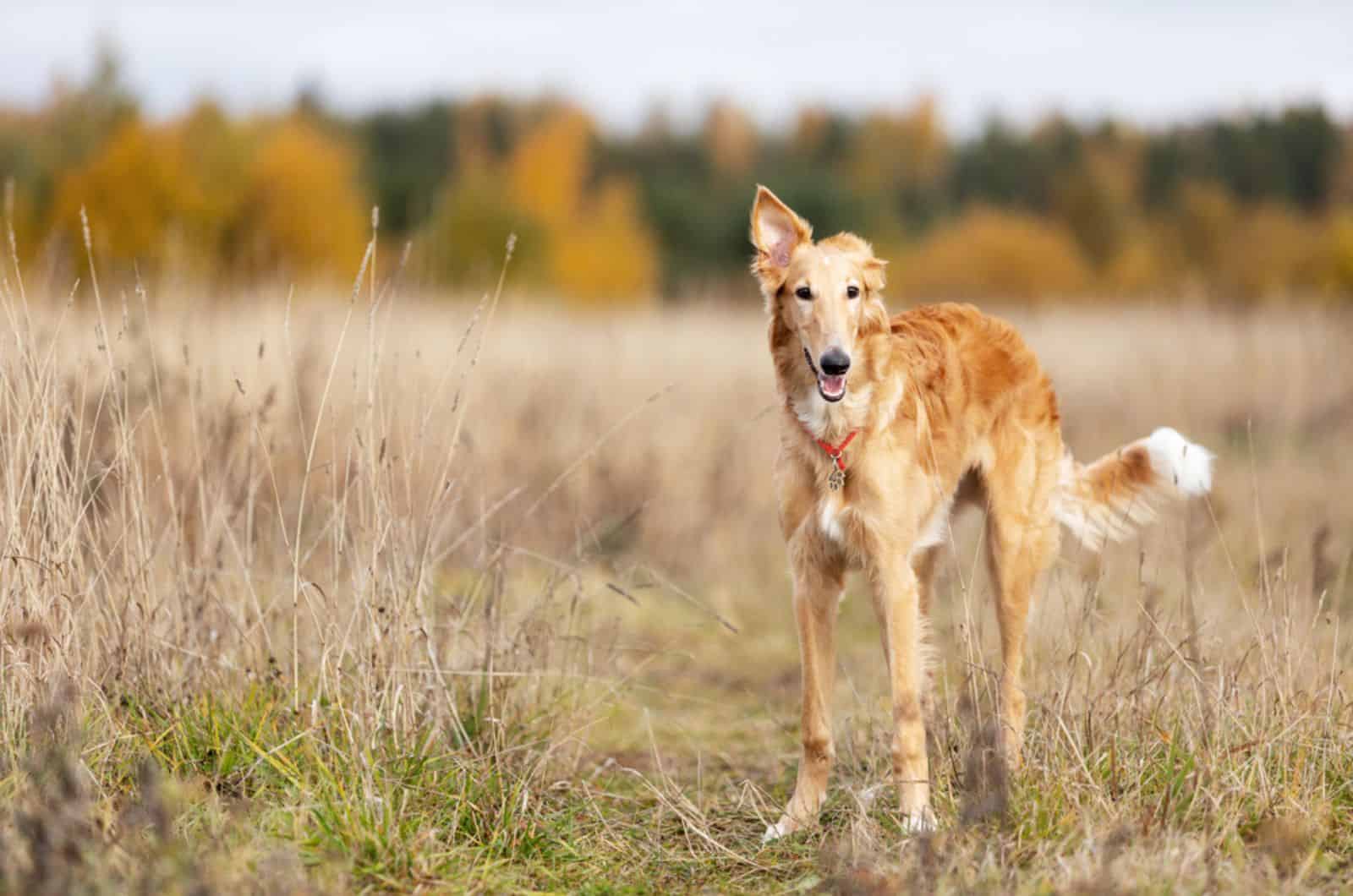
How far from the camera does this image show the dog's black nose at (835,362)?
369cm

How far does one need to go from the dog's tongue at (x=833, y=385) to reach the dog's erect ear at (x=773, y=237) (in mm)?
389

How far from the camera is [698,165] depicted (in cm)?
5422

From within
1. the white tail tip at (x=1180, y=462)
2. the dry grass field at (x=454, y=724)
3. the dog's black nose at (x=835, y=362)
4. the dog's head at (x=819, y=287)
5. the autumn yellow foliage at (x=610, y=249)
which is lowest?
the autumn yellow foliage at (x=610, y=249)

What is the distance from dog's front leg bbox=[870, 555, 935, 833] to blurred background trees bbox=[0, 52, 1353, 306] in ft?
32.5

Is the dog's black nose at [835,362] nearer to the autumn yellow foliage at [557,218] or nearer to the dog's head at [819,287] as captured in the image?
the dog's head at [819,287]

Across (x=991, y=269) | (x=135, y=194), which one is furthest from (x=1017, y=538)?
(x=135, y=194)

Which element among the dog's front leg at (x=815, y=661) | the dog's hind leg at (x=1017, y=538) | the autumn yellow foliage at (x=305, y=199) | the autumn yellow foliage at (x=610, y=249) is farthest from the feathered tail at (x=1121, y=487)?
the autumn yellow foliage at (x=610, y=249)

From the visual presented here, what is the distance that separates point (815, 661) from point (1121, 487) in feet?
4.93

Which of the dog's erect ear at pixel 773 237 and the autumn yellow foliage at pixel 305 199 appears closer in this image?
the dog's erect ear at pixel 773 237

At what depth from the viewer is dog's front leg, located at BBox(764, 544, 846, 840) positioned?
3.99 meters

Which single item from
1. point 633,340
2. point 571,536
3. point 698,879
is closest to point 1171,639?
point 698,879

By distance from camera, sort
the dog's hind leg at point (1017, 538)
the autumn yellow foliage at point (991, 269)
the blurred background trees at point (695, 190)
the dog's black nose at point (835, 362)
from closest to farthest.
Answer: the dog's black nose at point (835, 362) < the dog's hind leg at point (1017, 538) < the autumn yellow foliage at point (991, 269) < the blurred background trees at point (695, 190)

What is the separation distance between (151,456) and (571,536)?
2.51 meters

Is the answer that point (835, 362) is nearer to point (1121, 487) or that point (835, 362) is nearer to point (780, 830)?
point (780, 830)
